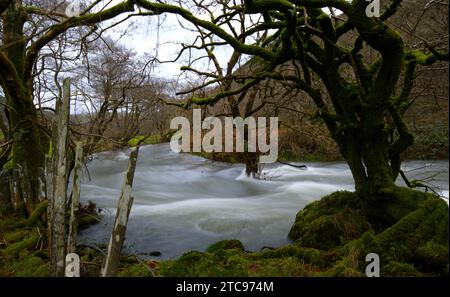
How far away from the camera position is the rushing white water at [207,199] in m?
6.98

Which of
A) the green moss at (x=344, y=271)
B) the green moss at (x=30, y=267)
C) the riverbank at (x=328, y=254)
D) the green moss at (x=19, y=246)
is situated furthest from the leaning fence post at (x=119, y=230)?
the green moss at (x=19, y=246)

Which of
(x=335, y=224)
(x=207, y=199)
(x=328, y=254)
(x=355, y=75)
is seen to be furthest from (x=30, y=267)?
(x=207, y=199)

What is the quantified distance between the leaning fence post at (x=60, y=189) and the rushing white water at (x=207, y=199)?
3.05 metres

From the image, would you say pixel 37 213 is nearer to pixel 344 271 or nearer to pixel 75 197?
pixel 75 197

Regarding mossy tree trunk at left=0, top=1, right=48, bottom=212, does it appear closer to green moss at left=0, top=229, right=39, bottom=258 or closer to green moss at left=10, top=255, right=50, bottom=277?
green moss at left=0, top=229, right=39, bottom=258

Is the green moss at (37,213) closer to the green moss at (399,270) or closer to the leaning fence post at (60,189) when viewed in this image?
the leaning fence post at (60,189)

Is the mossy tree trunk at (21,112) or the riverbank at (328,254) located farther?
the mossy tree trunk at (21,112)

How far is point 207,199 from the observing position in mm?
10141

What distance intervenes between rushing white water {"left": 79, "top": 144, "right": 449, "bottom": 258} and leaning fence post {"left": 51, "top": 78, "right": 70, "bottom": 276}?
10.0 feet

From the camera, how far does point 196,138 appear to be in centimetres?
1686

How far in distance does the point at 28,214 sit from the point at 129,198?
4925 millimetres

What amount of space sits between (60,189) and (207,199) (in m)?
7.03
